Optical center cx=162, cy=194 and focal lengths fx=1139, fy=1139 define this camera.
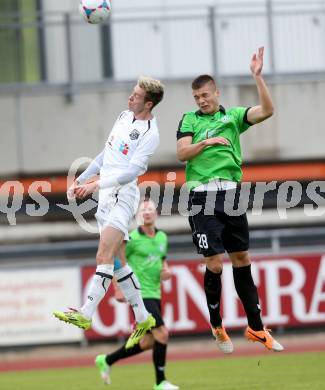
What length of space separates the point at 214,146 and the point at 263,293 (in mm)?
9544

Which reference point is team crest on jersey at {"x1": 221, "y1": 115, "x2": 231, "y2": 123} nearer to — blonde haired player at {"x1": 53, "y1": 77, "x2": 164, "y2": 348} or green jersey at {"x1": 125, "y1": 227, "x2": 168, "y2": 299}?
blonde haired player at {"x1": 53, "y1": 77, "x2": 164, "y2": 348}

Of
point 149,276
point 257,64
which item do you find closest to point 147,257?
point 149,276

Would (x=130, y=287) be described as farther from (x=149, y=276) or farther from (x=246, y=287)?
(x=149, y=276)

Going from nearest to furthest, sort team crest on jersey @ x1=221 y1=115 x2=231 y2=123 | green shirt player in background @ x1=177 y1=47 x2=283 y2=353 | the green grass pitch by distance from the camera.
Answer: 1. green shirt player in background @ x1=177 y1=47 x2=283 y2=353
2. team crest on jersey @ x1=221 y1=115 x2=231 y2=123
3. the green grass pitch

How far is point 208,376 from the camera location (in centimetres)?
1524

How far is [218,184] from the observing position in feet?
36.3

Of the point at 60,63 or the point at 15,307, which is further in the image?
the point at 60,63

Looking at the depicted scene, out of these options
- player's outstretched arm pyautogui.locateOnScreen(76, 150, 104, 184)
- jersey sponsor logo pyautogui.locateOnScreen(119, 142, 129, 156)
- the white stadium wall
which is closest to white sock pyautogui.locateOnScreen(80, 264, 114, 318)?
player's outstretched arm pyautogui.locateOnScreen(76, 150, 104, 184)

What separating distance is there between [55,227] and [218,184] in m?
12.0

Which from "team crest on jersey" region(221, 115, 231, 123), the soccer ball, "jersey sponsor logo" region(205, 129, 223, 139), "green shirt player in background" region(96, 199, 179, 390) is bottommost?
"green shirt player in background" region(96, 199, 179, 390)

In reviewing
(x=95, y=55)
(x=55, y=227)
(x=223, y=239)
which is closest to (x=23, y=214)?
(x=55, y=227)

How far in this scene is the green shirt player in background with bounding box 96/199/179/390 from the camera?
562 inches

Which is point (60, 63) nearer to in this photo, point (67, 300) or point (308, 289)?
point (67, 300)
